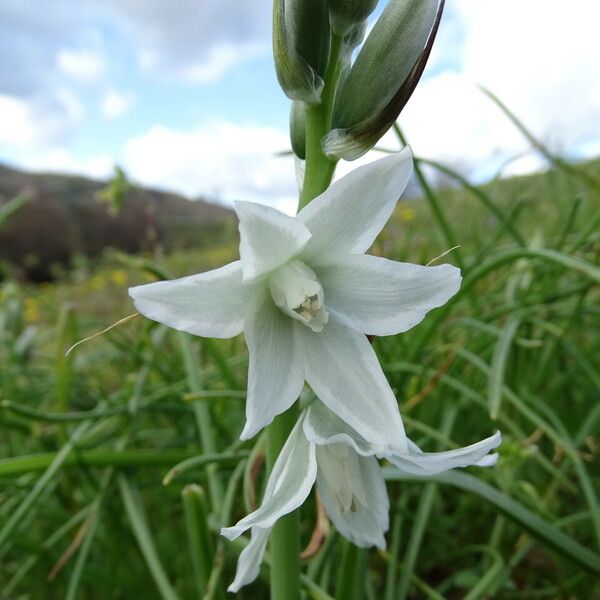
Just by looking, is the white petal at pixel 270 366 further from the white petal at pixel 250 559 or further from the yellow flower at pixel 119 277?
the yellow flower at pixel 119 277

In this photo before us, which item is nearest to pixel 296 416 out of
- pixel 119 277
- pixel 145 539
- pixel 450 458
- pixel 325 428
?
pixel 325 428

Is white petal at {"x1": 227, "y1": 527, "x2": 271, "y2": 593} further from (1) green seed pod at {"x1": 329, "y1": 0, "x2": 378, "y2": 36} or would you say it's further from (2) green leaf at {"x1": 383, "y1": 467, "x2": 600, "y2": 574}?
(1) green seed pod at {"x1": 329, "y1": 0, "x2": 378, "y2": 36}

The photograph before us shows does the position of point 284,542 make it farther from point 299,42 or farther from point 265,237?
point 299,42

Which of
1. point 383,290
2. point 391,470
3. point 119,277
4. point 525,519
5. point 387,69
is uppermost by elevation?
point 119,277

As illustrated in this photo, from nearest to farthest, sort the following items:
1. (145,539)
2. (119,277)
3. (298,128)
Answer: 1. (298,128)
2. (145,539)
3. (119,277)

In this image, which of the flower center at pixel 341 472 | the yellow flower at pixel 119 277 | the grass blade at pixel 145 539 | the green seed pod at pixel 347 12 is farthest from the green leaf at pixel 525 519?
the yellow flower at pixel 119 277

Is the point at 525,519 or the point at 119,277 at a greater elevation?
the point at 119,277

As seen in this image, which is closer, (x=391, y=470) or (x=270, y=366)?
(x=270, y=366)
